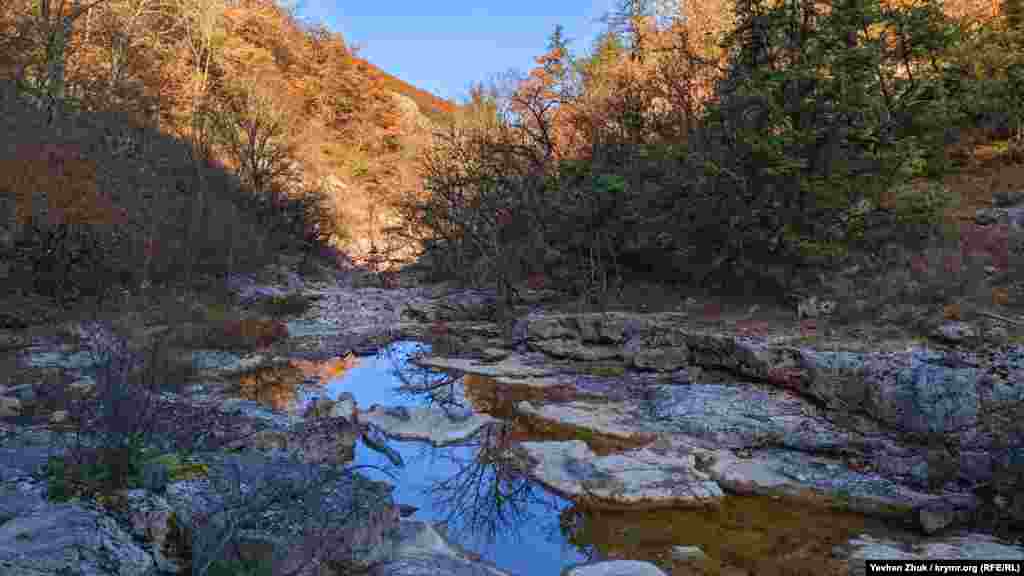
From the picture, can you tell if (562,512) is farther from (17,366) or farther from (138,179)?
(138,179)

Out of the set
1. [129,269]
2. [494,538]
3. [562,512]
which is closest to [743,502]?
[562,512]

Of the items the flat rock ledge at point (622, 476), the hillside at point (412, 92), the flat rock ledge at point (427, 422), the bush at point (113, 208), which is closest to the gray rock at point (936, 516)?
the flat rock ledge at point (622, 476)

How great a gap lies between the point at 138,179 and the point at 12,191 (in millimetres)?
5134

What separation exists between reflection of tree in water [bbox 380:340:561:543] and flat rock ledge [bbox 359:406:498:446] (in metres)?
0.10

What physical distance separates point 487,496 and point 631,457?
1465mm

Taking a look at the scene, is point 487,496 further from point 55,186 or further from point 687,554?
point 55,186

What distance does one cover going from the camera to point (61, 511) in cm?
284

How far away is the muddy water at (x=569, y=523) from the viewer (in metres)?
4.21

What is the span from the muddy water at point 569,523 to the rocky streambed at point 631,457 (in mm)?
21

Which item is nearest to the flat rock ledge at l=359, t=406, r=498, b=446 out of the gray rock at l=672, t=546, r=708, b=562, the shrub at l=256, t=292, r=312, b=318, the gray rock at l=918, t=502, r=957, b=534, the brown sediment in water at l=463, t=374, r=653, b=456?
the brown sediment in water at l=463, t=374, r=653, b=456

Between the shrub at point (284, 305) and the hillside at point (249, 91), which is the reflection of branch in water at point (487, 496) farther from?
the hillside at point (249, 91)

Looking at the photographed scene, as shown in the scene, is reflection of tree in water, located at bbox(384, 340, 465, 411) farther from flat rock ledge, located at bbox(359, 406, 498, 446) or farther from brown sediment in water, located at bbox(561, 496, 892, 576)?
brown sediment in water, located at bbox(561, 496, 892, 576)

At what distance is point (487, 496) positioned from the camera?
5.25 meters

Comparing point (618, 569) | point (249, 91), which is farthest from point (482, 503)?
point (249, 91)
